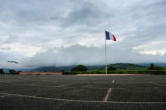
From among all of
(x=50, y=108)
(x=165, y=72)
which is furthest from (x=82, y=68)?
(x=50, y=108)

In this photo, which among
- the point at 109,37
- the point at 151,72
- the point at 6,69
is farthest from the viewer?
the point at 6,69

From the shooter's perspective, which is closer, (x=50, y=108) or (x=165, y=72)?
(x=50, y=108)

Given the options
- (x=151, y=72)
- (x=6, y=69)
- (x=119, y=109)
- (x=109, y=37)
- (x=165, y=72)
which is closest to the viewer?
(x=119, y=109)

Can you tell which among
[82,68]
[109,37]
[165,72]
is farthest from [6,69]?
[165,72]

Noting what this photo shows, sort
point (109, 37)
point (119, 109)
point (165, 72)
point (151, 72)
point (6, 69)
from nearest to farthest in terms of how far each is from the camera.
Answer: point (119, 109)
point (109, 37)
point (165, 72)
point (151, 72)
point (6, 69)

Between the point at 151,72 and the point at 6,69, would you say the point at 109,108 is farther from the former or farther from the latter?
the point at 6,69

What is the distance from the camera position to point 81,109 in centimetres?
349

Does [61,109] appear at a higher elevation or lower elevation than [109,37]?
lower

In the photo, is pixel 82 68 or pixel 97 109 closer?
pixel 97 109

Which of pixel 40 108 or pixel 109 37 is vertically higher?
pixel 109 37

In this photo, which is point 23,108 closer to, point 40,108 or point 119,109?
point 40,108

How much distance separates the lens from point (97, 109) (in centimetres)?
347

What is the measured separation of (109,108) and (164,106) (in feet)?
6.05

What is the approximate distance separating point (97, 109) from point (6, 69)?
43447 mm
